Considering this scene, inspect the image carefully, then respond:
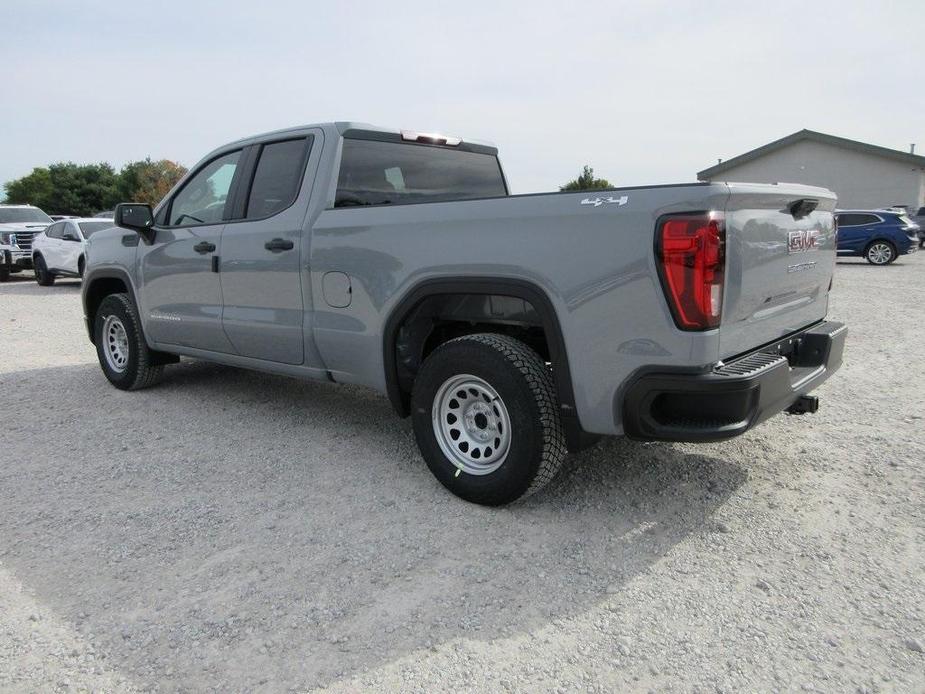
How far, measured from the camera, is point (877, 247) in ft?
61.0

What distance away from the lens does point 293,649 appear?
8.00 ft

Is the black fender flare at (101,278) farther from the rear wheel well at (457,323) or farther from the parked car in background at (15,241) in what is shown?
the parked car in background at (15,241)

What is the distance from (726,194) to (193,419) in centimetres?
395

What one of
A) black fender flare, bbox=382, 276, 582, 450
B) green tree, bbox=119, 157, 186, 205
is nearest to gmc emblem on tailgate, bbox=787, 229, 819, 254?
black fender flare, bbox=382, 276, 582, 450

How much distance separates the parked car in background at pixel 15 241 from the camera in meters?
17.6

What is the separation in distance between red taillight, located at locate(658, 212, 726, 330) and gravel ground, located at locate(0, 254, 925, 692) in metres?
1.05

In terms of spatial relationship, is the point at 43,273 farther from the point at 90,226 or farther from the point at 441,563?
the point at 441,563

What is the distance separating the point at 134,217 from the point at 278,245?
5.14ft

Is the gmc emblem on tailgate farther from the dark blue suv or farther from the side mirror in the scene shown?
the dark blue suv

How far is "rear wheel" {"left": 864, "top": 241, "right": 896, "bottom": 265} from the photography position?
725 inches

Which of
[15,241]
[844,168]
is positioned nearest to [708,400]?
[15,241]

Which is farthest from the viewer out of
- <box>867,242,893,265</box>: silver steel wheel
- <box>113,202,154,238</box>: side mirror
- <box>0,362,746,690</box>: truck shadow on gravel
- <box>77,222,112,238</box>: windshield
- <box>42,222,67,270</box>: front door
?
Answer: <box>867,242,893,265</box>: silver steel wheel

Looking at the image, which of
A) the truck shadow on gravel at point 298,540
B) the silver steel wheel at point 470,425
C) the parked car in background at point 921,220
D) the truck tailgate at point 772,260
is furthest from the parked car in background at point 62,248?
the parked car in background at point 921,220

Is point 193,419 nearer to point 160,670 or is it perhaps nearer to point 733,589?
point 160,670
